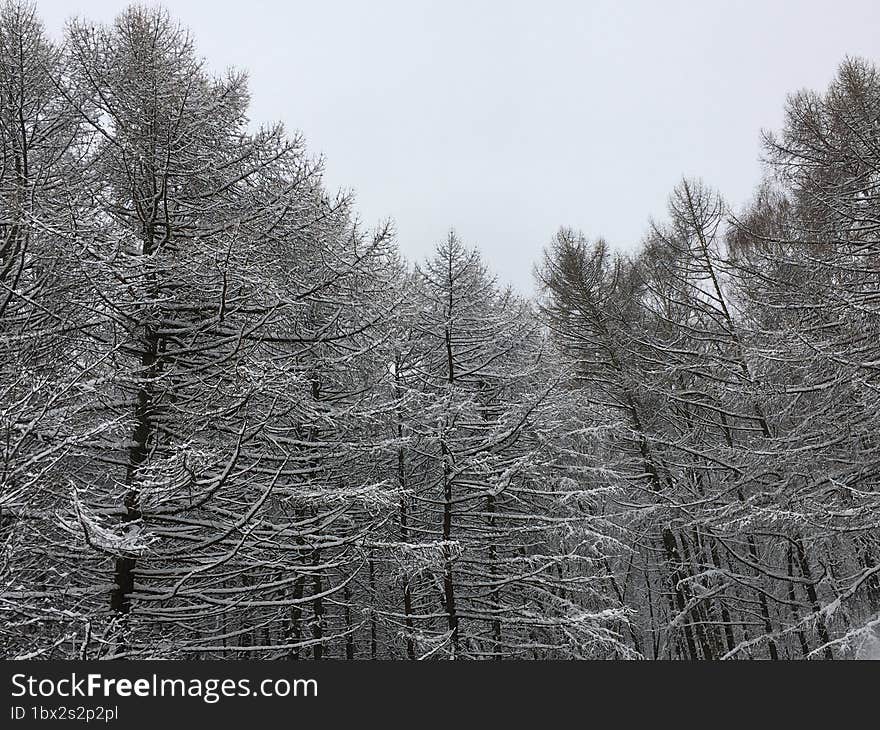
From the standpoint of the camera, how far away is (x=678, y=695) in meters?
4.99

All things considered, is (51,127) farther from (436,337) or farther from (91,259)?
(436,337)

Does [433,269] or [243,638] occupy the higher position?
[433,269]

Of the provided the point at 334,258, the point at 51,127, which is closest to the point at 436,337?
the point at 334,258

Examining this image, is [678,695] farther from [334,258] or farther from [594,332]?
[594,332]

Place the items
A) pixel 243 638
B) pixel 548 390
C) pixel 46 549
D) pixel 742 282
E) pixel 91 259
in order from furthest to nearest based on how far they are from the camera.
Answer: pixel 243 638 < pixel 742 282 < pixel 548 390 < pixel 91 259 < pixel 46 549

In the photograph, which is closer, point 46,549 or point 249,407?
point 46,549

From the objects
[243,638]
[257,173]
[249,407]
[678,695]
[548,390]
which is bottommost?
[678,695]

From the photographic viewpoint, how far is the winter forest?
17.5ft

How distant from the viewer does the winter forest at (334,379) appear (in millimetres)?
5328

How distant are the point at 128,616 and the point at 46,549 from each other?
924 millimetres

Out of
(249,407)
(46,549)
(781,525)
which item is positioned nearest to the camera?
(46,549)

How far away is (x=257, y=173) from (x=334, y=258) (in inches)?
56.0

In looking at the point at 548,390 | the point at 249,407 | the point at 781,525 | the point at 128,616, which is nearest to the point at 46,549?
the point at 128,616

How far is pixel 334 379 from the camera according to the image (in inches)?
393
